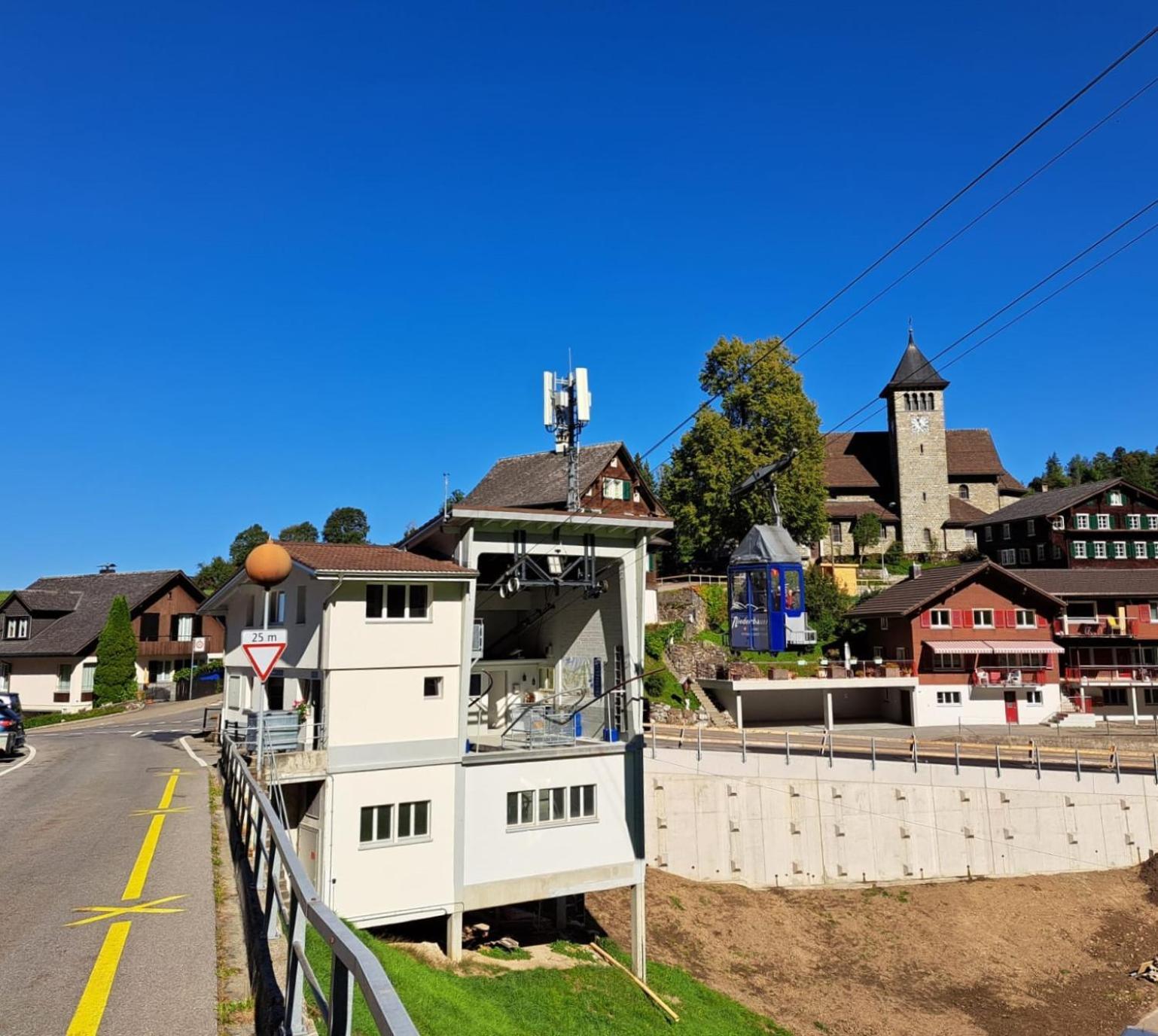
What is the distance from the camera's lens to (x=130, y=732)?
35.1 metres

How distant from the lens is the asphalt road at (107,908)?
21.2 ft

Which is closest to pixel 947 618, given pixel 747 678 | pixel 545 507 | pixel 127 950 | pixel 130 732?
pixel 747 678

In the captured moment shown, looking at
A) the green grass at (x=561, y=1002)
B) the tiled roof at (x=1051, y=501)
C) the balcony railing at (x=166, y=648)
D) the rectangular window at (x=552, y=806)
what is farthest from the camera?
the tiled roof at (x=1051, y=501)

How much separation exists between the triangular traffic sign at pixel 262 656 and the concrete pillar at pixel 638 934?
50.7 feet

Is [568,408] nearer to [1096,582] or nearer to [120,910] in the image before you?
[120,910]

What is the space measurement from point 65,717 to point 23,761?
22.0m

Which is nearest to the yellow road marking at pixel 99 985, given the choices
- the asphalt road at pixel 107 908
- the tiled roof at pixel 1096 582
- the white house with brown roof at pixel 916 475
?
the asphalt road at pixel 107 908

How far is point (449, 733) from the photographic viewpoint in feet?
75.3

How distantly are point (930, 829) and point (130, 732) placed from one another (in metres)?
31.7

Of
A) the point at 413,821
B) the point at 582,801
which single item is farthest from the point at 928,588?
the point at 413,821

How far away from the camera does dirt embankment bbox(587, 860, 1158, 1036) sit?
2491 cm

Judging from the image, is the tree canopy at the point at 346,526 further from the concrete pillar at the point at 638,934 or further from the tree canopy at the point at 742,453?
the concrete pillar at the point at 638,934

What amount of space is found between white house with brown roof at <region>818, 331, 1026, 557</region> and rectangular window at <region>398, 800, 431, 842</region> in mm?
54226

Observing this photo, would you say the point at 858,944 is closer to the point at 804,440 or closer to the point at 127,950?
the point at 127,950
